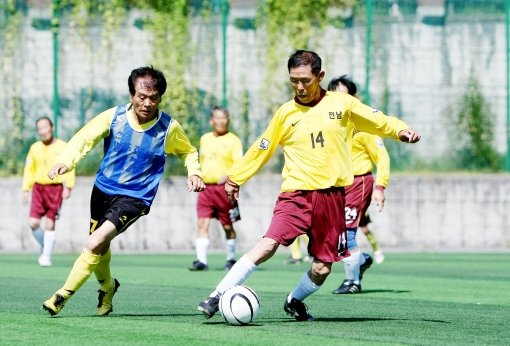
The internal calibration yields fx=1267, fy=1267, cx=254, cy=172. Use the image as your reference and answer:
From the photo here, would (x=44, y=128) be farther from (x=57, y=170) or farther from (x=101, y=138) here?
(x=57, y=170)

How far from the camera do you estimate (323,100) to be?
32.9 feet

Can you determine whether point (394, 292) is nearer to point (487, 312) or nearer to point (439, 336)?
point (487, 312)

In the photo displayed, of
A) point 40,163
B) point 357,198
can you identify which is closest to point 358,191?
point 357,198

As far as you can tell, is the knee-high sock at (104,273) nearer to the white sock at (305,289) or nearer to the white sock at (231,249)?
the white sock at (305,289)

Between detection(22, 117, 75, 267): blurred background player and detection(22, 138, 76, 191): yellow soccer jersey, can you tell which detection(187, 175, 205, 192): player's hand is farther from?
detection(22, 138, 76, 191): yellow soccer jersey

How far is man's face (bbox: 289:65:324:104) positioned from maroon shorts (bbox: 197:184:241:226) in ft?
28.3

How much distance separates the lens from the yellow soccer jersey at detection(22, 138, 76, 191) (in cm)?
1939

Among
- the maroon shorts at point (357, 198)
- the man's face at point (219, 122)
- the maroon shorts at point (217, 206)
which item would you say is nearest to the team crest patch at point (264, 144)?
the maroon shorts at point (357, 198)

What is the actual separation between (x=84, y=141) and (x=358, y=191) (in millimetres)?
4358

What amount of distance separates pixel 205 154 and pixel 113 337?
403 inches

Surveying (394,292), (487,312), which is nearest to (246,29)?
(394,292)

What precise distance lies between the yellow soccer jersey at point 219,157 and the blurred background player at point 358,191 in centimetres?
472

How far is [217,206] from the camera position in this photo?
730 inches

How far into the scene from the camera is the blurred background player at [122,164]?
10094mm
